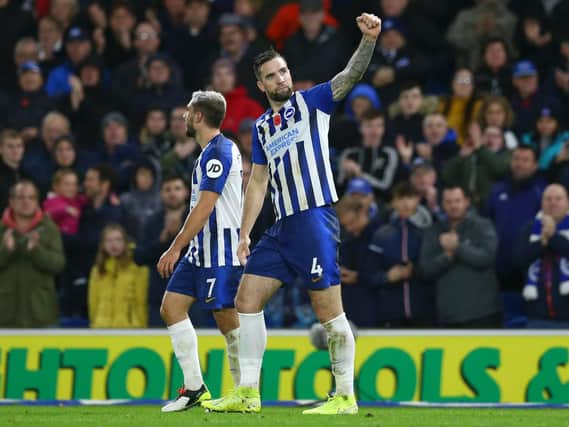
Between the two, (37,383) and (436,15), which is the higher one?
(436,15)

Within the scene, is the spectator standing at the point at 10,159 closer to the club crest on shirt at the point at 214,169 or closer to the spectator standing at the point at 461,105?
the spectator standing at the point at 461,105

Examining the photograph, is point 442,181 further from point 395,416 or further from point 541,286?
point 395,416

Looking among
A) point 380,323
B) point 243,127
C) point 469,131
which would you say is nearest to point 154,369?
point 380,323

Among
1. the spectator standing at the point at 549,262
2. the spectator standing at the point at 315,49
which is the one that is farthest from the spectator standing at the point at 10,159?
the spectator standing at the point at 549,262

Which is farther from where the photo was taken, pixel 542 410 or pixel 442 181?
pixel 442 181

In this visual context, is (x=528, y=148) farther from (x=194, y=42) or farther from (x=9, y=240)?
(x=194, y=42)

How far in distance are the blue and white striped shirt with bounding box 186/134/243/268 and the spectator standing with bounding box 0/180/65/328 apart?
4.51 metres

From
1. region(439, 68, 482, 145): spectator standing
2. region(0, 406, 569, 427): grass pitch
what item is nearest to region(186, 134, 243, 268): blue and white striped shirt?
region(0, 406, 569, 427): grass pitch

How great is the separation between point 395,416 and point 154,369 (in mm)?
3831

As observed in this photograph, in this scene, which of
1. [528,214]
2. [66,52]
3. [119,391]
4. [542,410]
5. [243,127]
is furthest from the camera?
[66,52]

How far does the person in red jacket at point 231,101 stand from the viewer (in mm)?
16875

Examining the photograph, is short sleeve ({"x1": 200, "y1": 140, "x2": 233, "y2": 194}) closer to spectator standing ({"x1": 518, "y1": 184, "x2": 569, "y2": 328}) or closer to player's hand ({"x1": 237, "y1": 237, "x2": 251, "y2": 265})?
player's hand ({"x1": 237, "y1": 237, "x2": 251, "y2": 265})

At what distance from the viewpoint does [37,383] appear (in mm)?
13766

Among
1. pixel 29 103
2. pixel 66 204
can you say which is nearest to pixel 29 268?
pixel 66 204
